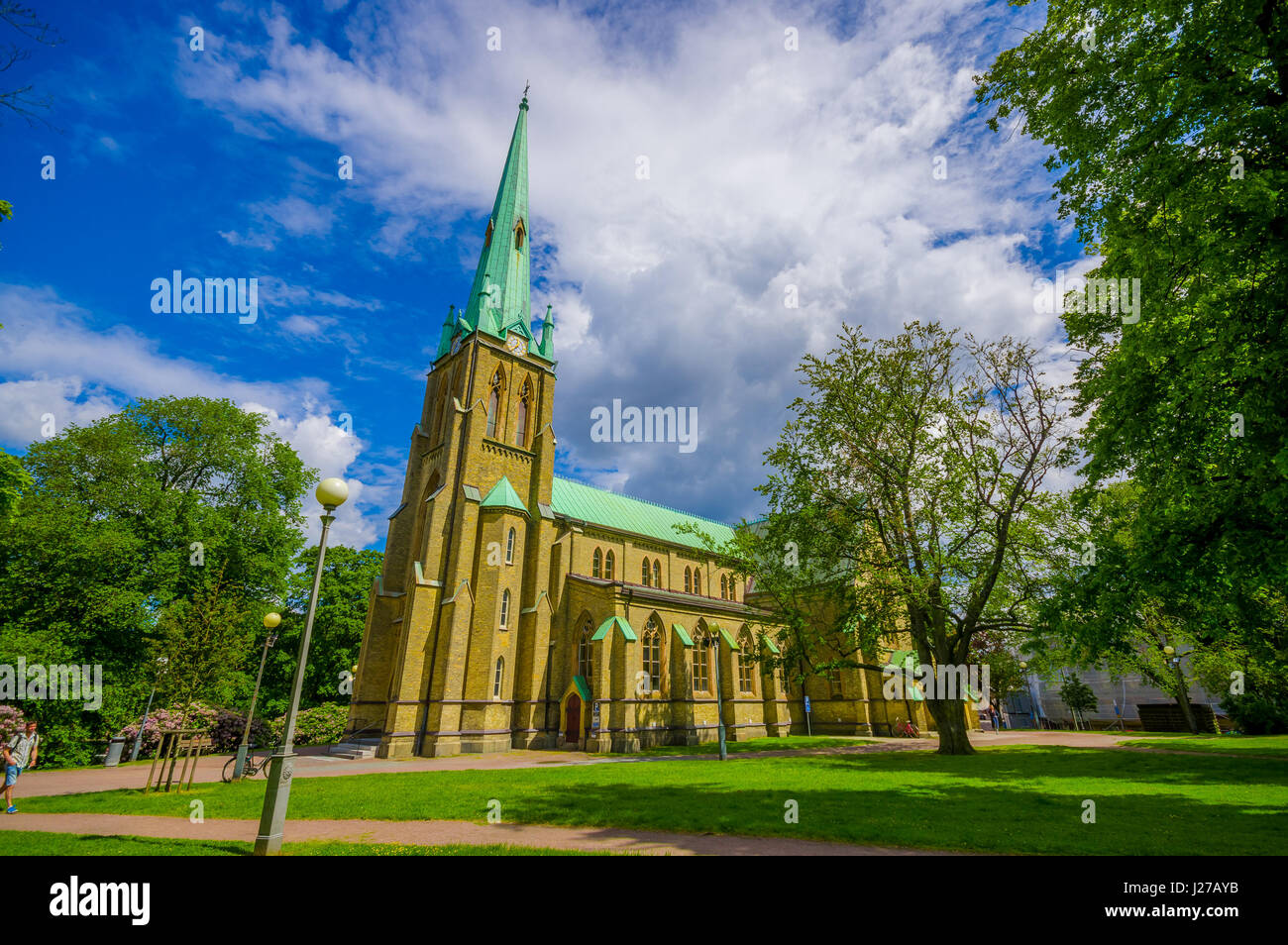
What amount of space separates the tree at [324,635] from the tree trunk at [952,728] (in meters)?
33.0

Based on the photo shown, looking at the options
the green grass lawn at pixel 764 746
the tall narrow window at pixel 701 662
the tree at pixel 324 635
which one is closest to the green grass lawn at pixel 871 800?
the green grass lawn at pixel 764 746

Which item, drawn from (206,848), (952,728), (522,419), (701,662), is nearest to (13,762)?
(206,848)

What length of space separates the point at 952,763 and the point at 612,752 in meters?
14.0

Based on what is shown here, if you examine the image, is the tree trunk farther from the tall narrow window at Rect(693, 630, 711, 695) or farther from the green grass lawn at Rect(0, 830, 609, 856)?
the green grass lawn at Rect(0, 830, 609, 856)

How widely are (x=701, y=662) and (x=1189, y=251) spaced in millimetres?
28430

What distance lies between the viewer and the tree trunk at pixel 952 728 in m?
22.3

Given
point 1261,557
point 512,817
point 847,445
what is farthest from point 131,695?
point 1261,557

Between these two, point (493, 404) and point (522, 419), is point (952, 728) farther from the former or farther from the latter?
point (493, 404)

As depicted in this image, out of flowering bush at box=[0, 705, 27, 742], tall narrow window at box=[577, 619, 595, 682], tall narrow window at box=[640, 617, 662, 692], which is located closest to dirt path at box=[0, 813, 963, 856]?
flowering bush at box=[0, 705, 27, 742]

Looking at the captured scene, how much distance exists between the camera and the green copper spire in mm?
34031

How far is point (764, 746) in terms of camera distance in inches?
1115

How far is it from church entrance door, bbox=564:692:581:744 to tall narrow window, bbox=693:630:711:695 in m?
7.22
